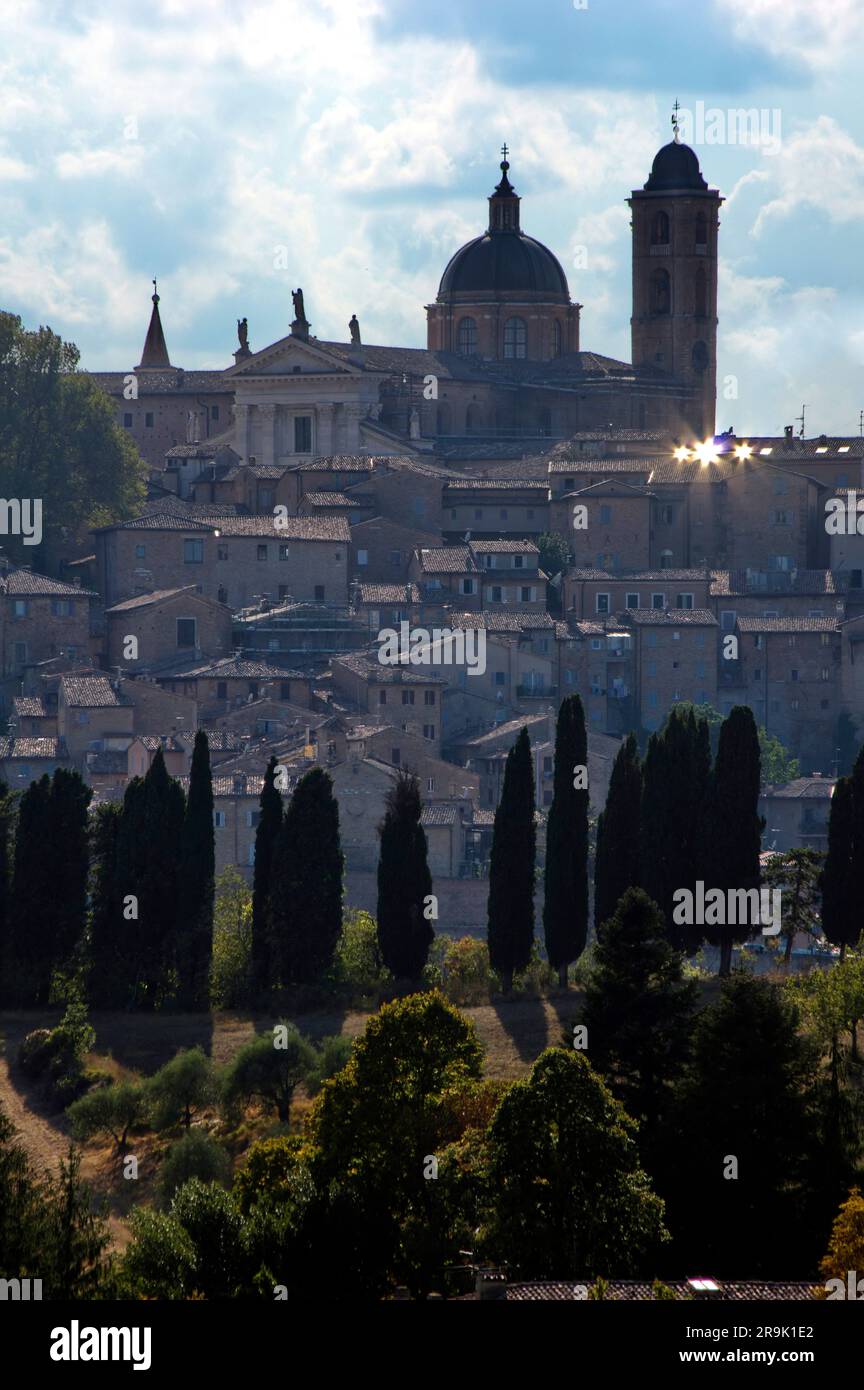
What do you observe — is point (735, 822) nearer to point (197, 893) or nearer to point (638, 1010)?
point (197, 893)

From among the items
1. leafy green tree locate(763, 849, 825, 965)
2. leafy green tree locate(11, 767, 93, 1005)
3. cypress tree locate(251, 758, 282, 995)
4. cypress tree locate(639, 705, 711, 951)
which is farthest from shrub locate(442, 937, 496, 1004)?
leafy green tree locate(11, 767, 93, 1005)

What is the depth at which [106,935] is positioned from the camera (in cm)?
3881

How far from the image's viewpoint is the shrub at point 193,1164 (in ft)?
98.9

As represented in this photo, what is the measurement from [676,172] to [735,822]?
56.7 m

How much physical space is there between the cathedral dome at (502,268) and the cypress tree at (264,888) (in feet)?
179

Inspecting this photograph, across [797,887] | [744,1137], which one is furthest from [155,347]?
[744,1137]

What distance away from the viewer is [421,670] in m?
67.1

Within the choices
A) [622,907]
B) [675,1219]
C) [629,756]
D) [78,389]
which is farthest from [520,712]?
[675,1219]

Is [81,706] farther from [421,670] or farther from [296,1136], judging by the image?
[296,1136]

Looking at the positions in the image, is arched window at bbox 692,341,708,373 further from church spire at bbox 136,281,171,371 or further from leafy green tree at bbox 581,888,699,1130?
leafy green tree at bbox 581,888,699,1130

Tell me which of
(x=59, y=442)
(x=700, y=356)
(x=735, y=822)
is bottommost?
(x=735, y=822)

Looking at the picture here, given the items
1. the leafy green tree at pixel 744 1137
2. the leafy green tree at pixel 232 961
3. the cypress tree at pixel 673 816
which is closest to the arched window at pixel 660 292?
the leafy green tree at pixel 232 961

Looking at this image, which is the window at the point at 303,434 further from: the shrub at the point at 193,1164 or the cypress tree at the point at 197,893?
the shrub at the point at 193,1164

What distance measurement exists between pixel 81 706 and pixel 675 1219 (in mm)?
36605
